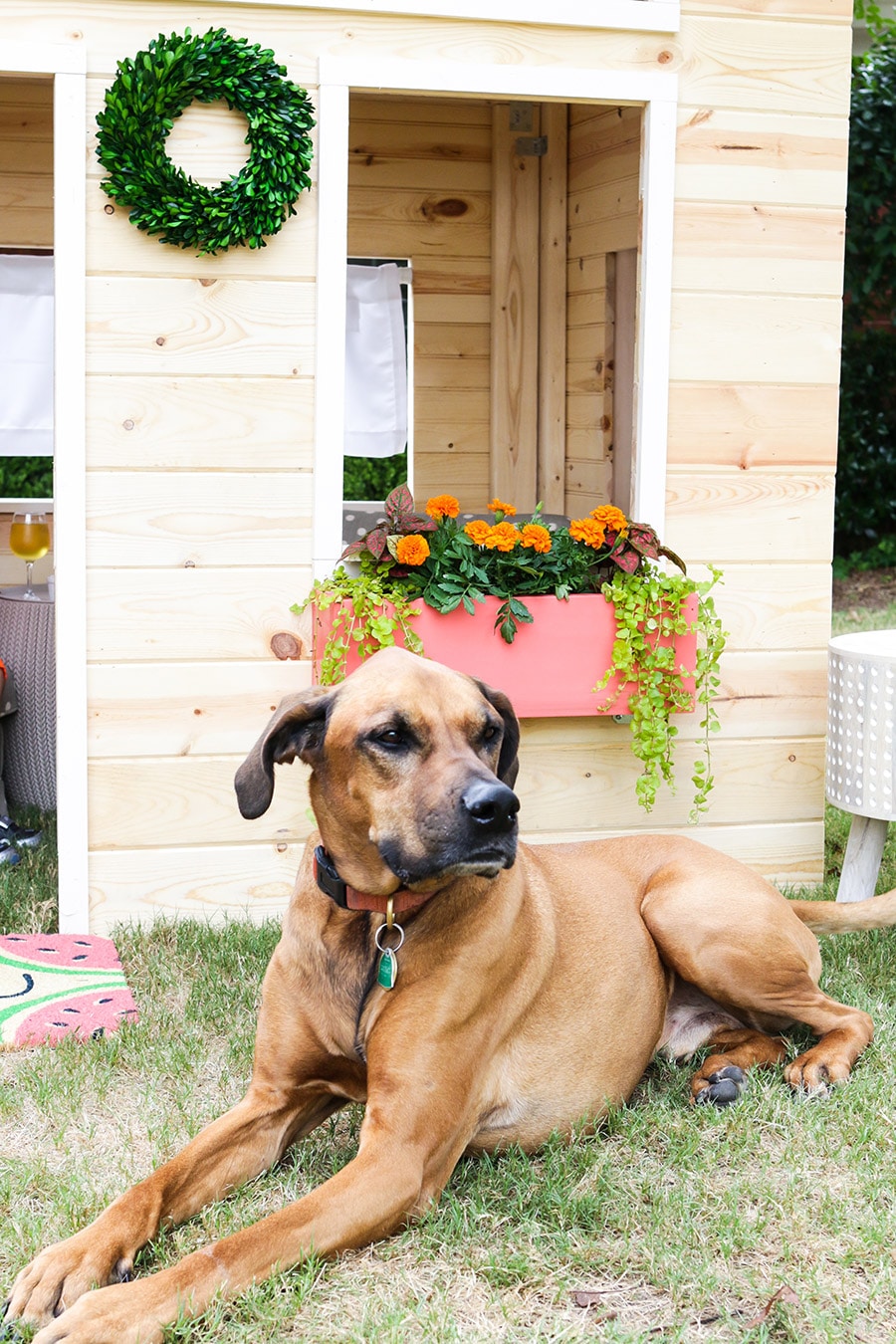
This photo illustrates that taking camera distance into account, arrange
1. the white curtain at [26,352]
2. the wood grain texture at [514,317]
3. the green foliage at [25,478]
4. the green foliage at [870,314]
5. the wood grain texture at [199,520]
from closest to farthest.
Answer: the wood grain texture at [199,520], the white curtain at [26,352], the wood grain texture at [514,317], the green foliage at [870,314], the green foliage at [25,478]

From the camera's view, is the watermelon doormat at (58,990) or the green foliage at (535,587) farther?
the green foliage at (535,587)

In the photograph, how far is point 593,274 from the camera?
621 cm

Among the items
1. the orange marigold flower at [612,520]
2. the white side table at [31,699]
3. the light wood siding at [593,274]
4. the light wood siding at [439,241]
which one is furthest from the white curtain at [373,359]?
the orange marigold flower at [612,520]

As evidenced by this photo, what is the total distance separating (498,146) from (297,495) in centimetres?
315

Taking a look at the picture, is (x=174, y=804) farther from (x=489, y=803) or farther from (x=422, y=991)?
(x=489, y=803)

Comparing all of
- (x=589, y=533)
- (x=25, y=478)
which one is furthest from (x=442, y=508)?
(x=25, y=478)

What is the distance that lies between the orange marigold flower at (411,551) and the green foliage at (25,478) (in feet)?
18.2

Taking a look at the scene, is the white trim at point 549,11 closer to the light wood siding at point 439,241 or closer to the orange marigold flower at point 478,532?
the orange marigold flower at point 478,532

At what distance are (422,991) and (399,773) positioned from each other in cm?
40

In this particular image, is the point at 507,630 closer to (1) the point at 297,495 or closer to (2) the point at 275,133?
(1) the point at 297,495

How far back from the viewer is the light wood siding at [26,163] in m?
6.07

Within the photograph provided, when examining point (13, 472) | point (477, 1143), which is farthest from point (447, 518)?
point (13, 472)

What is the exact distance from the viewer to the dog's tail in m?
3.31

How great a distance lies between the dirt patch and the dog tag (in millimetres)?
6781
